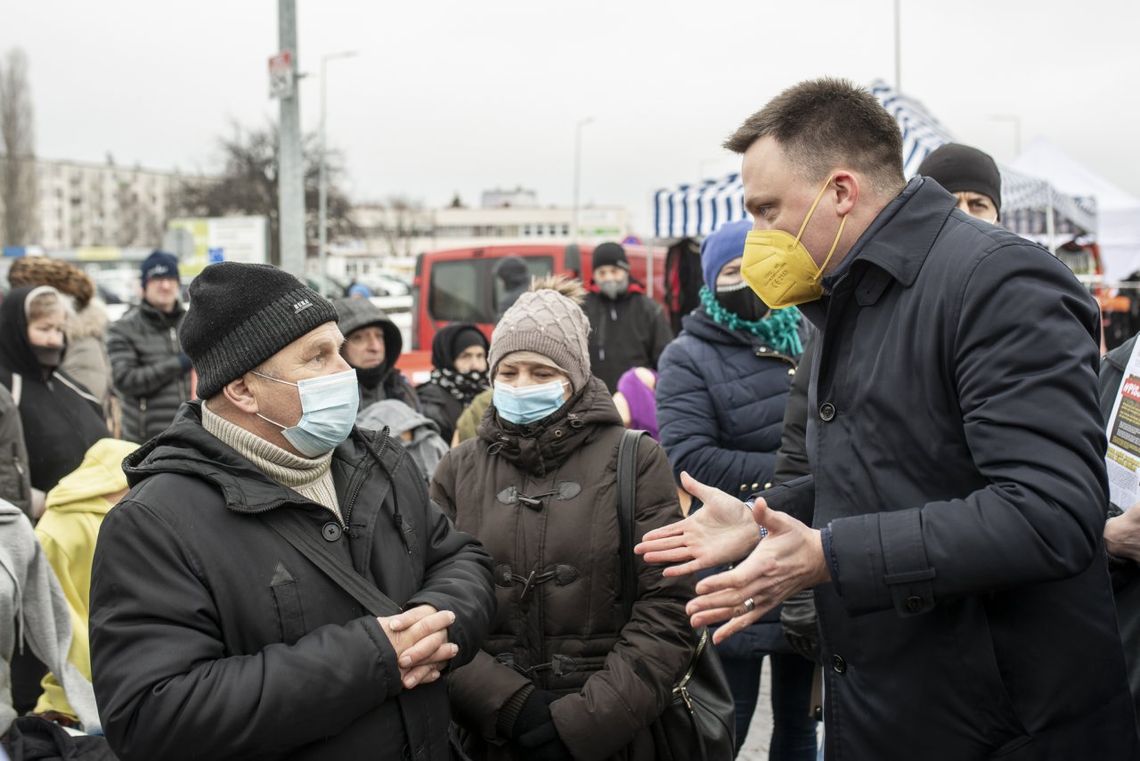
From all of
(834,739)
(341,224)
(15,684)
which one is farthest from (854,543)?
(341,224)

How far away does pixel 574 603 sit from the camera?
301 centimetres

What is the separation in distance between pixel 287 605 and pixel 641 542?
85cm

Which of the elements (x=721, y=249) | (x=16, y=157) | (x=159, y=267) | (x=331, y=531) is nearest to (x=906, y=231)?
(x=331, y=531)

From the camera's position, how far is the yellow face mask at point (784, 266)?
7.23ft

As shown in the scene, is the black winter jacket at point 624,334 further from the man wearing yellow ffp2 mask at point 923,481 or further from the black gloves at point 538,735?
the man wearing yellow ffp2 mask at point 923,481

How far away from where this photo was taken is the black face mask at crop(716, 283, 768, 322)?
399 cm

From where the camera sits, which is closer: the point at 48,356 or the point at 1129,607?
the point at 1129,607

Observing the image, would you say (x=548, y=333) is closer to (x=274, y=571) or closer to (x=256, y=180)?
(x=274, y=571)

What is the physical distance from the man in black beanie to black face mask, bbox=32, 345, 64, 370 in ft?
10.8

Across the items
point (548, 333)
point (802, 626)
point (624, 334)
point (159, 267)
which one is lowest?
point (802, 626)

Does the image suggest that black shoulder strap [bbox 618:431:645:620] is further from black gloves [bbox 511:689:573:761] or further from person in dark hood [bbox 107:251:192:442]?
person in dark hood [bbox 107:251:192:442]

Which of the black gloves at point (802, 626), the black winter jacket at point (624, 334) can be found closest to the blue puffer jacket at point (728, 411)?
the black gloves at point (802, 626)

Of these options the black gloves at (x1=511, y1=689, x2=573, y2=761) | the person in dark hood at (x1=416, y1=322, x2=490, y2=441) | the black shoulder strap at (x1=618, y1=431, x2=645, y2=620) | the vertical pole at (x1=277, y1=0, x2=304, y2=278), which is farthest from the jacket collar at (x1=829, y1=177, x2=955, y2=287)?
the vertical pole at (x1=277, y1=0, x2=304, y2=278)

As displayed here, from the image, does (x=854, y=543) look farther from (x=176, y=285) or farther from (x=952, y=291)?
(x=176, y=285)
